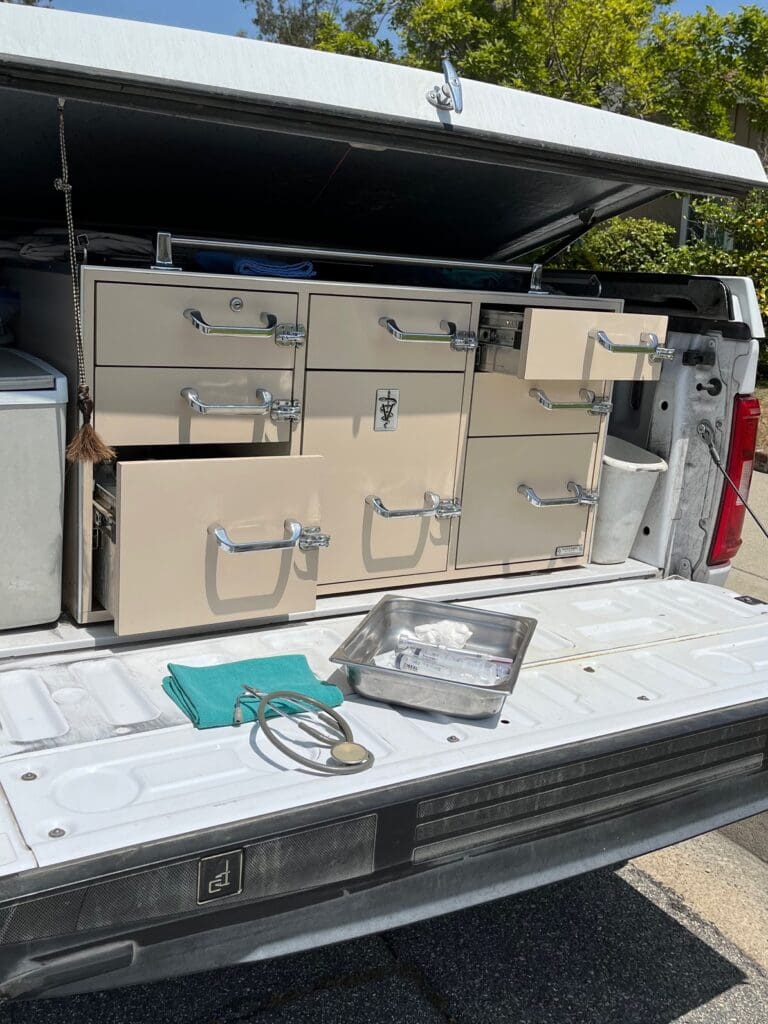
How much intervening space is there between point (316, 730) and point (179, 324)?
2.92 feet

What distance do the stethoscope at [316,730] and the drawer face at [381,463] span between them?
0.69m

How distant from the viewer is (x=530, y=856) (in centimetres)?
166

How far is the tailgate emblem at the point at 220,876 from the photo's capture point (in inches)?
52.0

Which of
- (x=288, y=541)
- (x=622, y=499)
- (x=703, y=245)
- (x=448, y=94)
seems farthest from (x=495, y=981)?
(x=703, y=245)

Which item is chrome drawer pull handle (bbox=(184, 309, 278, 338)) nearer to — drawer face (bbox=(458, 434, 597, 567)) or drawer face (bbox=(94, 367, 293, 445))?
drawer face (bbox=(94, 367, 293, 445))

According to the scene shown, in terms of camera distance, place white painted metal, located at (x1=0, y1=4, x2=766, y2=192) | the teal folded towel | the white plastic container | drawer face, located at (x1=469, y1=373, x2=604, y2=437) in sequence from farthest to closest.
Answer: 1. the white plastic container
2. drawer face, located at (x1=469, y1=373, x2=604, y2=437)
3. the teal folded towel
4. white painted metal, located at (x1=0, y1=4, x2=766, y2=192)

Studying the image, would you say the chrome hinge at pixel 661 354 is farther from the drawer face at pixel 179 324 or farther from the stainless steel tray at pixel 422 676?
the drawer face at pixel 179 324

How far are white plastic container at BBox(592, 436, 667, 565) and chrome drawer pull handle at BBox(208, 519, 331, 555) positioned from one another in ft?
3.14

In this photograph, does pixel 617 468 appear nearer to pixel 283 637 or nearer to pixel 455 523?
pixel 455 523

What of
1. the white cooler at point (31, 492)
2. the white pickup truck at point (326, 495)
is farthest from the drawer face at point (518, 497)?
the white cooler at point (31, 492)

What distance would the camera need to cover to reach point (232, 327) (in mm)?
2045

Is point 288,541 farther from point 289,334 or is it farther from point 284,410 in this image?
point 289,334

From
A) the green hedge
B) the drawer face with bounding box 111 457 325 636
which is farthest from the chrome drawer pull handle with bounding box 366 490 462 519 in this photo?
the green hedge

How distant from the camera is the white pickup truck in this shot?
56.2 inches
